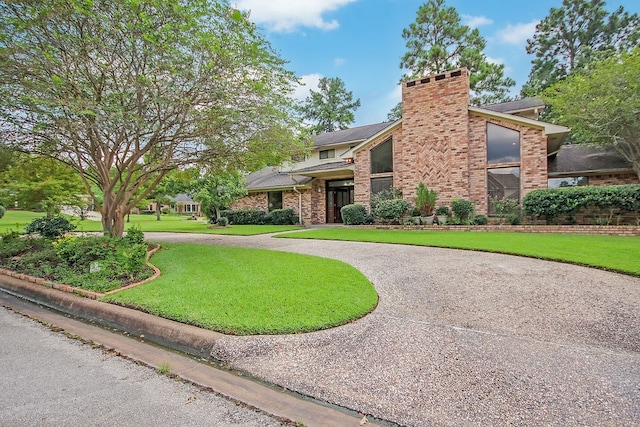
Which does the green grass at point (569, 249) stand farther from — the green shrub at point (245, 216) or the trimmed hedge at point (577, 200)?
the green shrub at point (245, 216)

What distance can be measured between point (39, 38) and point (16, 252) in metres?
5.26

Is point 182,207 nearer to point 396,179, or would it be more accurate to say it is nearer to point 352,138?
point 352,138

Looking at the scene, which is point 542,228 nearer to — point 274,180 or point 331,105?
point 274,180

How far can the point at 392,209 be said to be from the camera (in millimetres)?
14188

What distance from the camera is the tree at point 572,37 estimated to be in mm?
24859

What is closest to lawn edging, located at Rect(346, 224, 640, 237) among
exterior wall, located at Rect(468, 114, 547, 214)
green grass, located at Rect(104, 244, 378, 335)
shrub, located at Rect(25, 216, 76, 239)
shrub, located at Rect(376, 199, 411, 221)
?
shrub, located at Rect(376, 199, 411, 221)

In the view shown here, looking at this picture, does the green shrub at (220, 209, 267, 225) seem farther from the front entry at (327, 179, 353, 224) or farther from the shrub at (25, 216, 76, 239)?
the shrub at (25, 216, 76, 239)

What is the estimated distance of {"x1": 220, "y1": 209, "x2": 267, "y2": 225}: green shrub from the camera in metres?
21.0

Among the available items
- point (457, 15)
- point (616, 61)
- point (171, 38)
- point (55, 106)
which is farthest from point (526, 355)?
point (457, 15)

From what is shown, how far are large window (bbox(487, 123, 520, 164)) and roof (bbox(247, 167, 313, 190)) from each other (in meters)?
9.53

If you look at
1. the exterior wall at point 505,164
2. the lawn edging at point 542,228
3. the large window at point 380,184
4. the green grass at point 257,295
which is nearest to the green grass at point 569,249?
the lawn edging at point 542,228

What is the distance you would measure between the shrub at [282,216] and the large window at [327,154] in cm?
411

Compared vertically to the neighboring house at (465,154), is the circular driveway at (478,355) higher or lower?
lower

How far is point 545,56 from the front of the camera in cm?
2794
